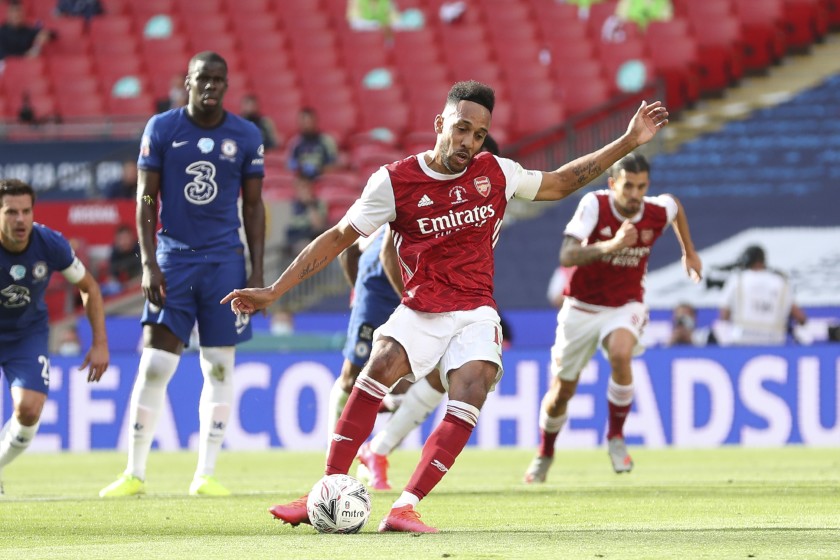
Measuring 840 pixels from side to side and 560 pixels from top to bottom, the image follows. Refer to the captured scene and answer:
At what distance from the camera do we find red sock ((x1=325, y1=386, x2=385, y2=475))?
6.94m

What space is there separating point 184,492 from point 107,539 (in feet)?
10.2

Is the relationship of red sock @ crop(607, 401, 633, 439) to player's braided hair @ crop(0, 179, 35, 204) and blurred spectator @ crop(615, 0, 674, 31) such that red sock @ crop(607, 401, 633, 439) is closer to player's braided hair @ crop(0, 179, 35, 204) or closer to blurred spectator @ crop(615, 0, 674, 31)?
player's braided hair @ crop(0, 179, 35, 204)

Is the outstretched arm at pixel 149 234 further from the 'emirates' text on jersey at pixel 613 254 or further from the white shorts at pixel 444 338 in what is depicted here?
the 'emirates' text on jersey at pixel 613 254

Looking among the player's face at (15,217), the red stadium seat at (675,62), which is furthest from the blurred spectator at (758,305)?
the player's face at (15,217)

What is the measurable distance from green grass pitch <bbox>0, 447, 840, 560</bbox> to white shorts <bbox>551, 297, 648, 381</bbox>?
2.58 ft

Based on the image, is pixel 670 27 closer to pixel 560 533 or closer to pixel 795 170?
pixel 795 170

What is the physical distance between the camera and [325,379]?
16172mm

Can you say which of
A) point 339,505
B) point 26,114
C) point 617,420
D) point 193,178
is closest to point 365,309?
point 193,178

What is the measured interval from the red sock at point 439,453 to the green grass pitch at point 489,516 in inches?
9.5

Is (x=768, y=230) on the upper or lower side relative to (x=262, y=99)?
lower

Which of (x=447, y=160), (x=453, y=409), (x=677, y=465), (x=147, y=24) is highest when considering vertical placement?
(x=147, y=24)

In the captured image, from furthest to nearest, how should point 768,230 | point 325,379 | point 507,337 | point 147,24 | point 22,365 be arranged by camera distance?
1. point 147,24
2. point 768,230
3. point 507,337
4. point 325,379
5. point 22,365

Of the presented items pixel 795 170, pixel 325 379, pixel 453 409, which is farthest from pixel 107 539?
pixel 795 170

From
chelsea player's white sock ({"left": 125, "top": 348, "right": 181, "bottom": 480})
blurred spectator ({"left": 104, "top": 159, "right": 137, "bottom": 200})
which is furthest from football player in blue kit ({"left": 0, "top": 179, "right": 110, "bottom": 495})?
blurred spectator ({"left": 104, "top": 159, "right": 137, "bottom": 200})
